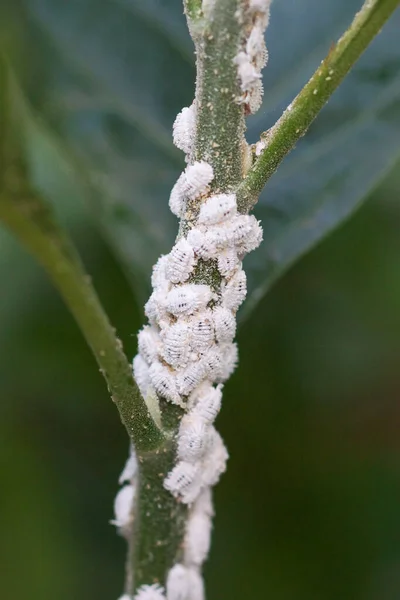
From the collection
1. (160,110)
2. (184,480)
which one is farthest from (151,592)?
(160,110)

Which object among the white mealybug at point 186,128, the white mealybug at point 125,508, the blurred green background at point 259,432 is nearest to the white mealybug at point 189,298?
the white mealybug at point 186,128

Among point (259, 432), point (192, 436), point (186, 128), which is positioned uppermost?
point (259, 432)

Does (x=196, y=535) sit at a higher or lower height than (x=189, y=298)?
lower

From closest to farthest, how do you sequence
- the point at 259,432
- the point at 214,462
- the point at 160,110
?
the point at 214,462 → the point at 160,110 → the point at 259,432

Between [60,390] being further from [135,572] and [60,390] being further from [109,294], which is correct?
[135,572]

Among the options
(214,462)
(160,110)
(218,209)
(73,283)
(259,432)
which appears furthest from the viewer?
(259,432)

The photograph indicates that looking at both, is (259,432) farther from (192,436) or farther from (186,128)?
(186,128)

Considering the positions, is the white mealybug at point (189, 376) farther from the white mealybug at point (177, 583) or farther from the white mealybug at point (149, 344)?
the white mealybug at point (177, 583)
